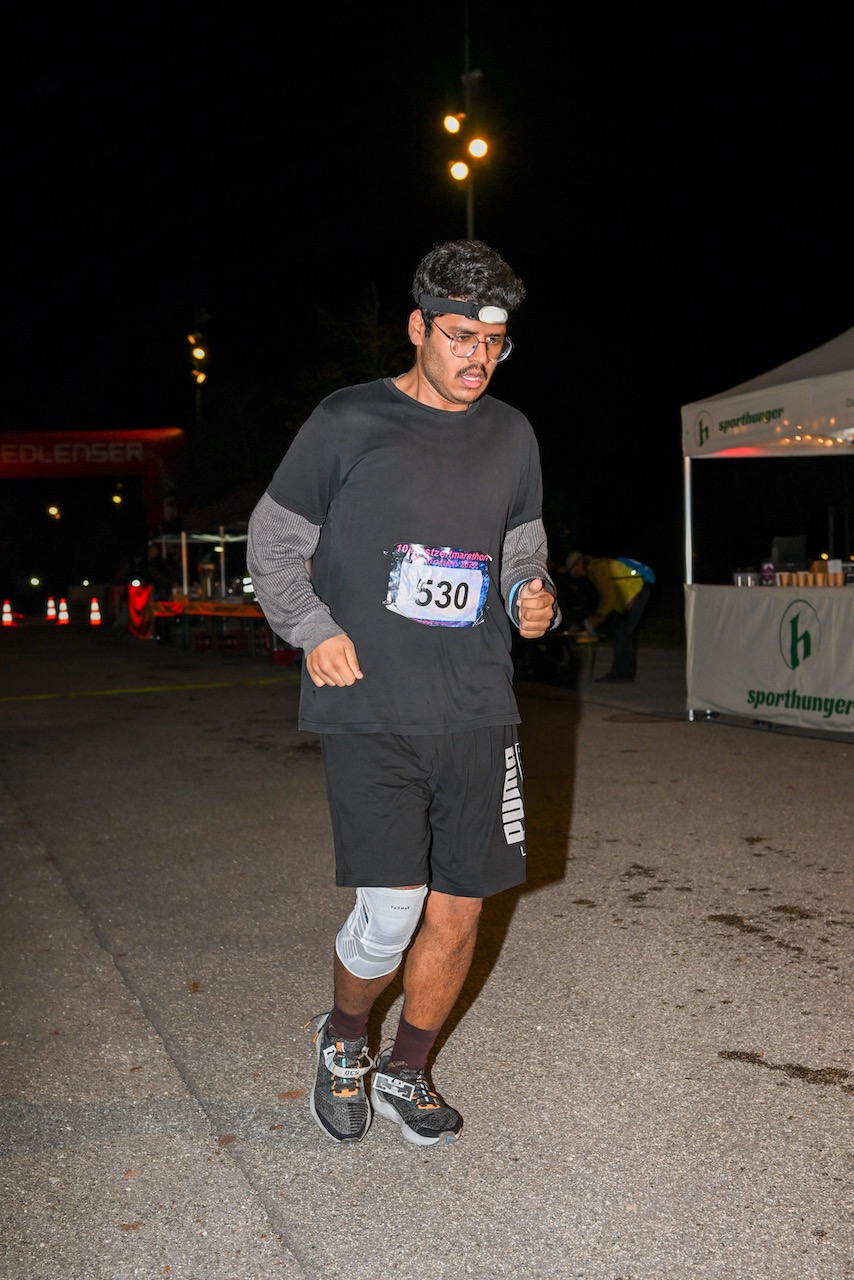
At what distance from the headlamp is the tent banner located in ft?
22.1

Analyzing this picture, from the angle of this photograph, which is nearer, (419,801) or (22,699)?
(419,801)

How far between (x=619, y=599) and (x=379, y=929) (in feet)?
34.5

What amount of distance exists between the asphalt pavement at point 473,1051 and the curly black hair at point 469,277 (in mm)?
2044

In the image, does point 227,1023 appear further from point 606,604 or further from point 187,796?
point 606,604

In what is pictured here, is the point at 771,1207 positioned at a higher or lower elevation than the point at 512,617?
lower

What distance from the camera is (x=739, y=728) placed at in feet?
→ 33.3

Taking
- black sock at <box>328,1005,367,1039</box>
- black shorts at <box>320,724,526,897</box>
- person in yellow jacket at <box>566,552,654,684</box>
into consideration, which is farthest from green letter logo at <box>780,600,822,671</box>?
black sock at <box>328,1005,367,1039</box>

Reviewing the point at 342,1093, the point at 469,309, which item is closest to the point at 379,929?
the point at 342,1093

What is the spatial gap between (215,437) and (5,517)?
51.5m

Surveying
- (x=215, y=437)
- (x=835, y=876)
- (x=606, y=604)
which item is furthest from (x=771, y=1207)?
(x=215, y=437)

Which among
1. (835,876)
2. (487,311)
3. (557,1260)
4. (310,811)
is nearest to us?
(557,1260)

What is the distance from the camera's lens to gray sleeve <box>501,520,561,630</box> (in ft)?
10.8

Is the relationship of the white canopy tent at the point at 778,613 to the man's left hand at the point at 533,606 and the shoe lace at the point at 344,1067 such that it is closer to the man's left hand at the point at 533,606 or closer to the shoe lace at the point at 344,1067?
the man's left hand at the point at 533,606

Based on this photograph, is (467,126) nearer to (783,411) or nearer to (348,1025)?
(783,411)
